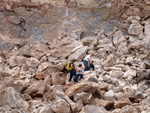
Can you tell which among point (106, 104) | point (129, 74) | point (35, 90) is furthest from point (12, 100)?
point (129, 74)

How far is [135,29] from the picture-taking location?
1306 cm

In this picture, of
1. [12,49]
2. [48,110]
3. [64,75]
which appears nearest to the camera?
[48,110]

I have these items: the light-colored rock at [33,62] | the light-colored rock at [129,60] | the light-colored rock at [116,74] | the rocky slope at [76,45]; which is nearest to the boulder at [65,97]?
the rocky slope at [76,45]

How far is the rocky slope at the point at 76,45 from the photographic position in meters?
7.55

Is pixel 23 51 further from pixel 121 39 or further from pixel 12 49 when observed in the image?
pixel 121 39

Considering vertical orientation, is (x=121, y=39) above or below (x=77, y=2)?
below

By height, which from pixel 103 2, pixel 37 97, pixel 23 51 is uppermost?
pixel 103 2

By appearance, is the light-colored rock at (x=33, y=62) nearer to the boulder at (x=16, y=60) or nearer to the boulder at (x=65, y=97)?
the boulder at (x=16, y=60)

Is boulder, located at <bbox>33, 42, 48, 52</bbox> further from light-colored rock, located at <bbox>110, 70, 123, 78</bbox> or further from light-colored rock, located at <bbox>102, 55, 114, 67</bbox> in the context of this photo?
light-colored rock, located at <bbox>110, 70, 123, 78</bbox>

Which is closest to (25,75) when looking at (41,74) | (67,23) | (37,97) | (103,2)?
(41,74)

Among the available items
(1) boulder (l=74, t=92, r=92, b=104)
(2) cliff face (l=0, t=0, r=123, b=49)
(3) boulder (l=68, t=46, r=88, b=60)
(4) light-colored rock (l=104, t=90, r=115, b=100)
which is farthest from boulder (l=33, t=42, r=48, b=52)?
(1) boulder (l=74, t=92, r=92, b=104)

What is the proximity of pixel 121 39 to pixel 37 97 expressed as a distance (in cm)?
809

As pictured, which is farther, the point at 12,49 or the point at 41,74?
the point at 12,49

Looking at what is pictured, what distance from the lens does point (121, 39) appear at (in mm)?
13000
